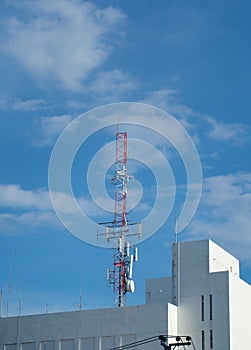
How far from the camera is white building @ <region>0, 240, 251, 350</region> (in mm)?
55000

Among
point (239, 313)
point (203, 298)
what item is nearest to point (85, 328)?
point (203, 298)

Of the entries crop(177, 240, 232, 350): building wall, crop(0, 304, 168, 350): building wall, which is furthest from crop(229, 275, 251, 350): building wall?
crop(0, 304, 168, 350): building wall

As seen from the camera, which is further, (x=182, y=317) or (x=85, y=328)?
(x=85, y=328)

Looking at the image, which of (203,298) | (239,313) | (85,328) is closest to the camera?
(203,298)

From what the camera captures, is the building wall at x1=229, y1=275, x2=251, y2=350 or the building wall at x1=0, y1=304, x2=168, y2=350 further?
the building wall at x1=0, y1=304, x2=168, y2=350

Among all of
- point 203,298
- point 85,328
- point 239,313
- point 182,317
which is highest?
point 203,298

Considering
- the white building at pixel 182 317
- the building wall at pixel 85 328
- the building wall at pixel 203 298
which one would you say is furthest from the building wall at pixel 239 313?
the building wall at pixel 85 328

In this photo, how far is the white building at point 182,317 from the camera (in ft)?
180

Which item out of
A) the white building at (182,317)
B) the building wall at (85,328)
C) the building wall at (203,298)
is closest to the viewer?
the building wall at (203,298)

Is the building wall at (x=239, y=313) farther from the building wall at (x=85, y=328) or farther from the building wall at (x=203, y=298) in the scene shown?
the building wall at (x=85, y=328)

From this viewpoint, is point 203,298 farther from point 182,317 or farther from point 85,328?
point 85,328

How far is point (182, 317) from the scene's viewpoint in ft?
185

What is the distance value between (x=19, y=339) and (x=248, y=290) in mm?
16724

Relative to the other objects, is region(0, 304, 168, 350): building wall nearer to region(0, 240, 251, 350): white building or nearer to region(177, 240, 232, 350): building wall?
region(0, 240, 251, 350): white building
